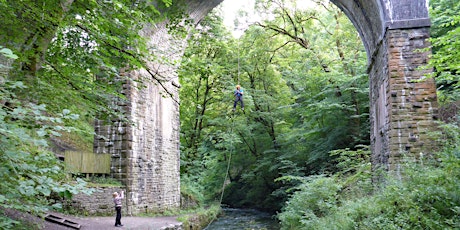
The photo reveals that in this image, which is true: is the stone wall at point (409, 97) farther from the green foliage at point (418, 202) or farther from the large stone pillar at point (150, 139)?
the large stone pillar at point (150, 139)

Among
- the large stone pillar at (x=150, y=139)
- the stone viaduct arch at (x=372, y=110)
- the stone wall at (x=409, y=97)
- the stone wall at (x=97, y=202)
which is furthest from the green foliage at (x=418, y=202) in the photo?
the stone wall at (x=97, y=202)

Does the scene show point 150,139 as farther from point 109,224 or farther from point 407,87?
point 407,87

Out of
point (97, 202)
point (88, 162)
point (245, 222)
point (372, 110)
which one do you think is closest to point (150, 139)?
point (88, 162)

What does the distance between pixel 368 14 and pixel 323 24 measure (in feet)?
25.2

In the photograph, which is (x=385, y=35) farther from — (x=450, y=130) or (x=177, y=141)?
(x=177, y=141)

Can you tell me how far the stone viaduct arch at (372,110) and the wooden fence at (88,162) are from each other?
0.88ft

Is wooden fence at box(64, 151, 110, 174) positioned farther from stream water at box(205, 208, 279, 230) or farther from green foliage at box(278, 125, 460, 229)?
green foliage at box(278, 125, 460, 229)

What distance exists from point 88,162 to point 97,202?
1.16 meters

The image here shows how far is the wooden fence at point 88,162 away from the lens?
32.3 feet

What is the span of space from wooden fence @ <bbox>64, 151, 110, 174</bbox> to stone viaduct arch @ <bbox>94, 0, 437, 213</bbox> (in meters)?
0.27

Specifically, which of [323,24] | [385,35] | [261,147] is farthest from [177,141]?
[385,35]

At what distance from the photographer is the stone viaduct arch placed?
23.7 feet

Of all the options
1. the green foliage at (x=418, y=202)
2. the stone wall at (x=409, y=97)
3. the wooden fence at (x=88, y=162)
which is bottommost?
the green foliage at (x=418, y=202)

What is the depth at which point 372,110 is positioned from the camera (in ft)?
31.7
